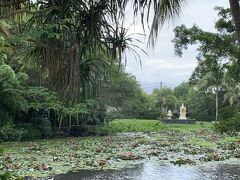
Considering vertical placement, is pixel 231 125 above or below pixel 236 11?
below

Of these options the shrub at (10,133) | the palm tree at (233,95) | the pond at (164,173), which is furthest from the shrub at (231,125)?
the palm tree at (233,95)

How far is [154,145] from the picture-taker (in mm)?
17406

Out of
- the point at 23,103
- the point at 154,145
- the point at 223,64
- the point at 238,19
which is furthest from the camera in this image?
the point at 23,103

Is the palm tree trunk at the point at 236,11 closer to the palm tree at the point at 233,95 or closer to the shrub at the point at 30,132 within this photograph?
the shrub at the point at 30,132

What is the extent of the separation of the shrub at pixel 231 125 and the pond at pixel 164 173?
10.3ft

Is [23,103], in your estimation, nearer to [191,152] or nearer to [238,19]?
[191,152]

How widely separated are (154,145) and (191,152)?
2.68 meters

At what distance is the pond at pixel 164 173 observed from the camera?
1023 cm

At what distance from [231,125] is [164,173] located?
4182 mm

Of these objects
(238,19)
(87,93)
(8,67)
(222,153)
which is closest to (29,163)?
(8,67)

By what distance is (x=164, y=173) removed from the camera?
1092 cm

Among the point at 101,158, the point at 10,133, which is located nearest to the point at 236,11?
the point at 101,158

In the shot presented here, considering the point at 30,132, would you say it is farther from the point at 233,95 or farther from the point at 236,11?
the point at 233,95

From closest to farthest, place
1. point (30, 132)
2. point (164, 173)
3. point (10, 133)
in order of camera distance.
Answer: point (164, 173) → point (10, 133) → point (30, 132)
